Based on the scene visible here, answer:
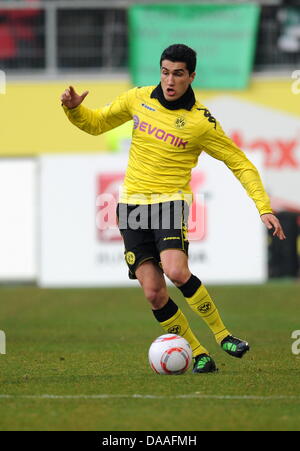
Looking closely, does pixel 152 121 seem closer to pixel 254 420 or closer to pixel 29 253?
pixel 254 420

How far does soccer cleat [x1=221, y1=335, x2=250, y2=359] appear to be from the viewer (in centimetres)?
867

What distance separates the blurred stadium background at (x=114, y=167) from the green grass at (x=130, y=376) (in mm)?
108

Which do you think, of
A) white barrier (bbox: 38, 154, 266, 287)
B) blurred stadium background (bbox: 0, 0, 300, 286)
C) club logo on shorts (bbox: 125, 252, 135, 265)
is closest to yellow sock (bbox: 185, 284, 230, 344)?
club logo on shorts (bbox: 125, 252, 135, 265)

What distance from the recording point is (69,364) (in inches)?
377

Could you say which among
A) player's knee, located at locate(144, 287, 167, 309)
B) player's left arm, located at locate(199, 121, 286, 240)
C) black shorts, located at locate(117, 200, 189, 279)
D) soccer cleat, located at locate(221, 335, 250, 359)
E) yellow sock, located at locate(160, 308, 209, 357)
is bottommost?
soccer cleat, located at locate(221, 335, 250, 359)

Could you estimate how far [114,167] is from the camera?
21.4m

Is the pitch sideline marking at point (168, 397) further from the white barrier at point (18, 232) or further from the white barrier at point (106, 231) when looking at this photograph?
the white barrier at point (18, 232)

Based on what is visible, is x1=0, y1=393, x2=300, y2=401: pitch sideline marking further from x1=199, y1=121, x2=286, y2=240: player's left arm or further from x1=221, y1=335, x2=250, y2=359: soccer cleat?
x1=199, y1=121, x2=286, y2=240: player's left arm

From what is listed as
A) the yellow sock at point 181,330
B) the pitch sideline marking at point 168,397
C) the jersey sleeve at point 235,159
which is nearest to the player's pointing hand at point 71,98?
the jersey sleeve at point 235,159

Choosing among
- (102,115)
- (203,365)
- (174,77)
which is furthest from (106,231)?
(174,77)

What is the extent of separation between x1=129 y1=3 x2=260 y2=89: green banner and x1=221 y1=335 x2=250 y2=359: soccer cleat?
1528 cm

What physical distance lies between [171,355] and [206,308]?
0.56 metres

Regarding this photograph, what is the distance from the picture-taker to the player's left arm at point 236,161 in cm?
877
